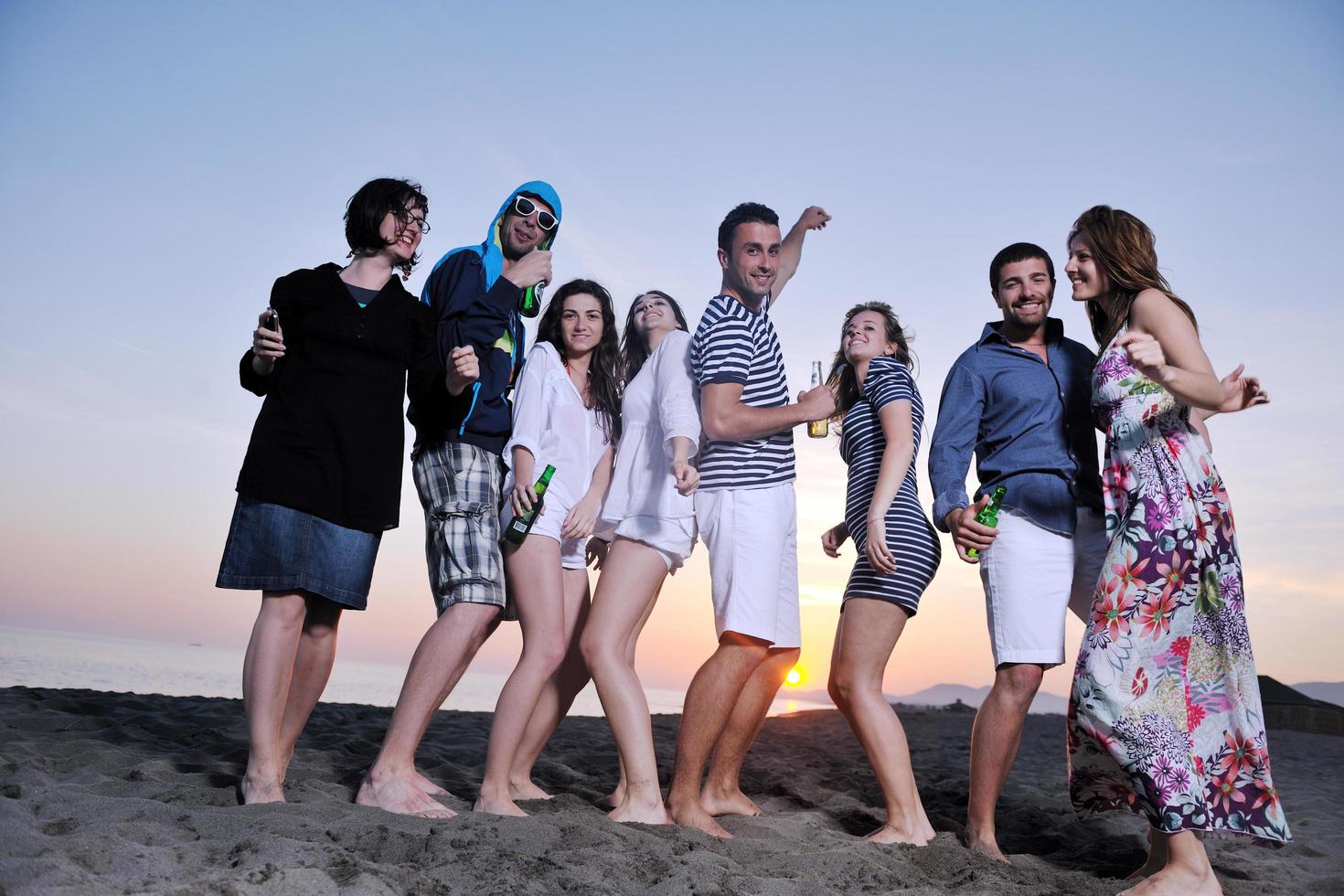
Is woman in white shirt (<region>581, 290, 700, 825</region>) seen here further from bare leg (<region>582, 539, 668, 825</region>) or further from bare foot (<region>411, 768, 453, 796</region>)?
bare foot (<region>411, 768, 453, 796</region>)

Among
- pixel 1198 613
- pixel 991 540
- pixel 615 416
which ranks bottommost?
pixel 1198 613

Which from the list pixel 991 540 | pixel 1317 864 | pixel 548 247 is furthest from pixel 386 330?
pixel 1317 864

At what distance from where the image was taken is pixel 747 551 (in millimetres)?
3510

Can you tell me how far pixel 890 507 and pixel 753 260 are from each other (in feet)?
3.49

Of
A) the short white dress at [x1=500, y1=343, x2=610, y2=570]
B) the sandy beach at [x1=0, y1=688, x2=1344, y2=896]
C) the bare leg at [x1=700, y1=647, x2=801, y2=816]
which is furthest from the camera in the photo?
the bare leg at [x1=700, y1=647, x2=801, y2=816]

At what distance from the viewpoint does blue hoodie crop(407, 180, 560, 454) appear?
353 cm

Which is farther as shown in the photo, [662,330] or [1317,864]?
[662,330]

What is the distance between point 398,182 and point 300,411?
0.91 metres

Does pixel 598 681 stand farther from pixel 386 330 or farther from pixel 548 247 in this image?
pixel 548 247

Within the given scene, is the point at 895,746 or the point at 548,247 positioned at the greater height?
the point at 548,247

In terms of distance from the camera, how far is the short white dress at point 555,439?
11.7 feet

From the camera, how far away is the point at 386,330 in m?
3.41

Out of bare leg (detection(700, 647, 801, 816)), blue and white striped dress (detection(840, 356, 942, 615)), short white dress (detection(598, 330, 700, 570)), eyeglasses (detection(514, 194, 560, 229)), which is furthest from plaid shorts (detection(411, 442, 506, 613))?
blue and white striped dress (detection(840, 356, 942, 615))

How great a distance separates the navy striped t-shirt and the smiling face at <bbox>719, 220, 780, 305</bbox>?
10cm
